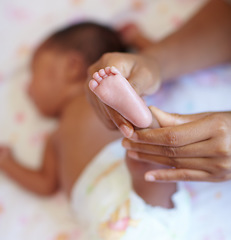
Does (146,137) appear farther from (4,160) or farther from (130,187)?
(4,160)

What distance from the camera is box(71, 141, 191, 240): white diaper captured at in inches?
32.1

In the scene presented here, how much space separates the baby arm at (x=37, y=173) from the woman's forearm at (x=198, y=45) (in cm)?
53

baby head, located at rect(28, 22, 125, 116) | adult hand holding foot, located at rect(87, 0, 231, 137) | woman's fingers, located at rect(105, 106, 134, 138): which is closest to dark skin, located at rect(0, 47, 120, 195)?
baby head, located at rect(28, 22, 125, 116)

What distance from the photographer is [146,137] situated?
610mm

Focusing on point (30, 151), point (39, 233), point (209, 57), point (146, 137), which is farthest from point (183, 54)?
point (39, 233)

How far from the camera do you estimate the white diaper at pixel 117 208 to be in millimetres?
815

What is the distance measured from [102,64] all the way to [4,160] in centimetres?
69

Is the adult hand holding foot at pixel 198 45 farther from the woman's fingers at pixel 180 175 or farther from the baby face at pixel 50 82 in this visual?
the woman's fingers at pixel 180 175

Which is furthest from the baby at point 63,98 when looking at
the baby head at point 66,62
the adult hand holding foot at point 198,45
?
the adult hand holding foot at point 198,45

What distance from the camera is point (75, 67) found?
121 centimetres

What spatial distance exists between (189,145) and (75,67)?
0.71 m

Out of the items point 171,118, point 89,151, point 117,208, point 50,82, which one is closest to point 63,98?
point 50,82

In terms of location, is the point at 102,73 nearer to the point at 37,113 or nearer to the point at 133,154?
the point at 133,154

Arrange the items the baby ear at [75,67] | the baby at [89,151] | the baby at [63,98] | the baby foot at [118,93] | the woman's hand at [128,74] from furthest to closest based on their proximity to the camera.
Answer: the baby ear at [75,67] < the baby at [63,98] < the baby at [89,151] < the woman's hand at [128,74] < the baby foot at [118,93]
